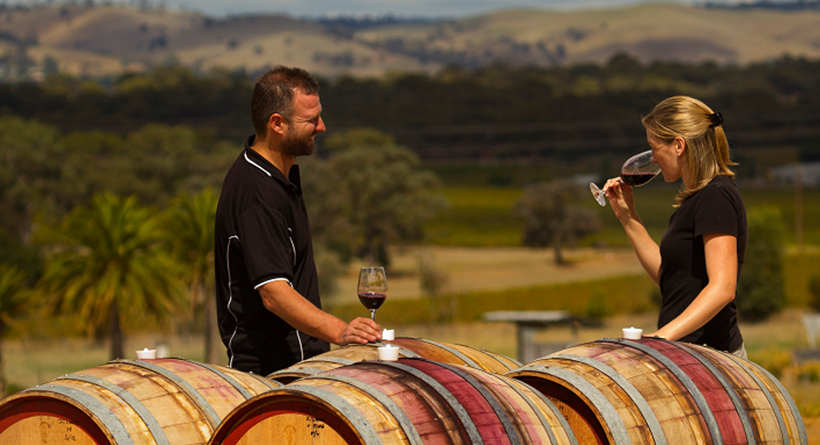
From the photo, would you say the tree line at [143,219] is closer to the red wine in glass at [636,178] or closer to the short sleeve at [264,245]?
the short sleeve at [264,245]

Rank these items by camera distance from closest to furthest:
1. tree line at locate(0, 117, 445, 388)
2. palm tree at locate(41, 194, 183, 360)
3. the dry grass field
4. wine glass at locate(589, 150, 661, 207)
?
1. wine glass at locate(589, 150, 661, 207)
2. palm tree at locate(41, 194, 183, 360)
3. tree line at locate(0, 117, 445, 388)
4. the dry grass field

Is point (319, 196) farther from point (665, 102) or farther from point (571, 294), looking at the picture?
point (665, 102)

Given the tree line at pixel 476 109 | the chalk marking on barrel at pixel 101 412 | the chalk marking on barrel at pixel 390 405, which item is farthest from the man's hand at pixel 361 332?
the tree line at pixel 476 109

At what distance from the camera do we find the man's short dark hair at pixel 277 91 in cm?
423

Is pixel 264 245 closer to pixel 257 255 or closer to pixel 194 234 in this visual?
pixel 257 255

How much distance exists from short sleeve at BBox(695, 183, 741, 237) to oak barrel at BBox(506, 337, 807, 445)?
1.80 ft

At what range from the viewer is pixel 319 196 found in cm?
8994

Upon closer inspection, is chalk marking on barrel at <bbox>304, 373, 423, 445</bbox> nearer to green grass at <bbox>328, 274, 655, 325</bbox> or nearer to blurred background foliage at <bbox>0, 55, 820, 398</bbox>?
blurred background foliage at <bbox>0, 55, 820, 398</bbox>

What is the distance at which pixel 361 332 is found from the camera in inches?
148

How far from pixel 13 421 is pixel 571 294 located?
78853mm

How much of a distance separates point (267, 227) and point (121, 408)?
0.99 m

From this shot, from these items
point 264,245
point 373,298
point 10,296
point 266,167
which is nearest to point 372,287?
point 373,298

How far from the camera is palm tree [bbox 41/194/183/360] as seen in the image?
3491 centimetres

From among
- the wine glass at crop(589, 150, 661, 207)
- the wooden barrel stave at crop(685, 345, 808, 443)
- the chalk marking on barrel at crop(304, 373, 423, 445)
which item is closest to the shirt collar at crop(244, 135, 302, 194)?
the chalk marking on barrel at crop(304, 373, 423, 445)
